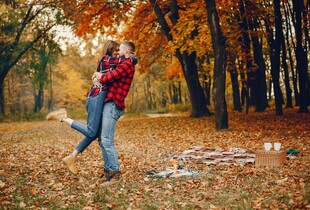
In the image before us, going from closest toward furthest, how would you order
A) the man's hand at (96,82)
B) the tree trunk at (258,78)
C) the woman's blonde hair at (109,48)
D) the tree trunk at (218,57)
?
the man's hand at (96,82) < the woman's blonde hair at (109,48) < the tree trunk at (218,57) < the tree trunk at (258,78)

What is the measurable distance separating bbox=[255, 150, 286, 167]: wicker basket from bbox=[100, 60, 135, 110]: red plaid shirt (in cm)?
256

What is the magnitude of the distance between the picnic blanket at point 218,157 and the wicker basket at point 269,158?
0.33m

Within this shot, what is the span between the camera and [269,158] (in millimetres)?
6688

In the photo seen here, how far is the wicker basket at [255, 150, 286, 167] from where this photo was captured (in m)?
6.66

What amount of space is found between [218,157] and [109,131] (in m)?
2.59

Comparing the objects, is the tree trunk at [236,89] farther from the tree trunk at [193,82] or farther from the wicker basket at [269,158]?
the wicker basket at [269,158]

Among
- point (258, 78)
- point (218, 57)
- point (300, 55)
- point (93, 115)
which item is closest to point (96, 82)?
point (93, 115)

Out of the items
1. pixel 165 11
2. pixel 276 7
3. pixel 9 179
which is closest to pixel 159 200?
pixel 9 179

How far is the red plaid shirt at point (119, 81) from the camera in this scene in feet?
18.8

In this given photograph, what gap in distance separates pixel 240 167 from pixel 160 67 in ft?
96.7

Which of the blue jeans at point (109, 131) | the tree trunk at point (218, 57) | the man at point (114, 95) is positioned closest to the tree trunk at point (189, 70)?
the tree trunk at point (218, 57)

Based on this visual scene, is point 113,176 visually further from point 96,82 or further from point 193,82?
point 193,82

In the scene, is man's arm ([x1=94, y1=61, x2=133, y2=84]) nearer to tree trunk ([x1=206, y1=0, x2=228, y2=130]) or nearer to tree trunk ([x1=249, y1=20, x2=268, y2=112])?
tree trunk ([x1=206, y1=0, x2=228, y2=130])

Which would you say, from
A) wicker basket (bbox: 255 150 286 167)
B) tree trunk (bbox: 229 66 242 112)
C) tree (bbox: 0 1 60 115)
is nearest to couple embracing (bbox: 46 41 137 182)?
wicker basket (bbox: 255 150 286 167)
